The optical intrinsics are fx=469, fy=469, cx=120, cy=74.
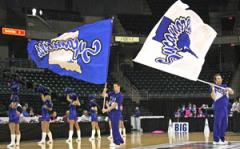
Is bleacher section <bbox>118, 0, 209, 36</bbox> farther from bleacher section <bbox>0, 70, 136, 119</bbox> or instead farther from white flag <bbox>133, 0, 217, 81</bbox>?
white flag <bbox>133, 0, 217, 81</bbox>

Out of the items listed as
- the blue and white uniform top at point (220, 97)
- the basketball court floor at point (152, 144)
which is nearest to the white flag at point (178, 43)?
the blue and white uniform top at point (220, 97)

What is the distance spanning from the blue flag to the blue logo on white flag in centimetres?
161

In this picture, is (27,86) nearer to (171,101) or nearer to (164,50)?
(171,101)

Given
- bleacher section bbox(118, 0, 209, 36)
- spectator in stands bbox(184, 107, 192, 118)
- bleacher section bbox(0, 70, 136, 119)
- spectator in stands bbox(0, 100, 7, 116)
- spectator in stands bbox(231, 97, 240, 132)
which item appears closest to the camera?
spectator in stands bbox(0, 100, 7, 116)

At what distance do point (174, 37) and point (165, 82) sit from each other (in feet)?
78.0

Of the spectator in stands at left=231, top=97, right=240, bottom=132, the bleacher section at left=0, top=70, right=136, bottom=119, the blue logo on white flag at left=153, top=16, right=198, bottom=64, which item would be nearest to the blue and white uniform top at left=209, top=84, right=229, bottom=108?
the blue logo on white flag at left=153, top=16, right=198, bottom=64

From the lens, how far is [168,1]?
4050cm

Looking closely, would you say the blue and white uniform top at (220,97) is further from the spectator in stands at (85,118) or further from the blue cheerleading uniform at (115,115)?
the spectator in stands at (85,118)

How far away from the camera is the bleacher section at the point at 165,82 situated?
3512 cm

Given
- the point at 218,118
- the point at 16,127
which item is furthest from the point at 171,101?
the point at 218,118

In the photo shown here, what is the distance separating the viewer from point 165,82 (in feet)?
119

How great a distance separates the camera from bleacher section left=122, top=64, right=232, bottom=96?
35.1m

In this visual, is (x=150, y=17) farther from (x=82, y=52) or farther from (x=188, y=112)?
(x=82, y=52)

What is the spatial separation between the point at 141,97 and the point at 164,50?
2227cm
